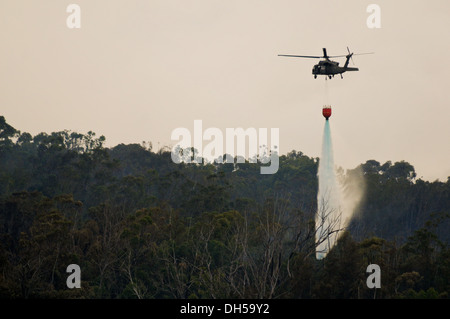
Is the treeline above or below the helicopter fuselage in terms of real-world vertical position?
below

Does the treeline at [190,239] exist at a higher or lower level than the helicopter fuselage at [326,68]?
lower

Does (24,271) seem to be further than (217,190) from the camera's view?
No

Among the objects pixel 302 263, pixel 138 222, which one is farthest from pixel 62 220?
pixel 302 263

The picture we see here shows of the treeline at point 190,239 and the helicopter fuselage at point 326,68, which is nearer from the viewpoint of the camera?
the treeline at point 190,239

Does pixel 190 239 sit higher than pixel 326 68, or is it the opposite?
pixel 326 68

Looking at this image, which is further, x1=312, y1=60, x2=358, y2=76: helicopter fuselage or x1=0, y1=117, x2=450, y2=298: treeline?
x1=312, y1=60, x2=358, y2=76: helicopter fuselage

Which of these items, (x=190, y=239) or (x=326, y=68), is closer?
(x=326, y=68)

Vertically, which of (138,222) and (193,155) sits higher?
(193,155)

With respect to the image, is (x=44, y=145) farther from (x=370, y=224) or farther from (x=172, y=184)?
(x=370, y=224)
